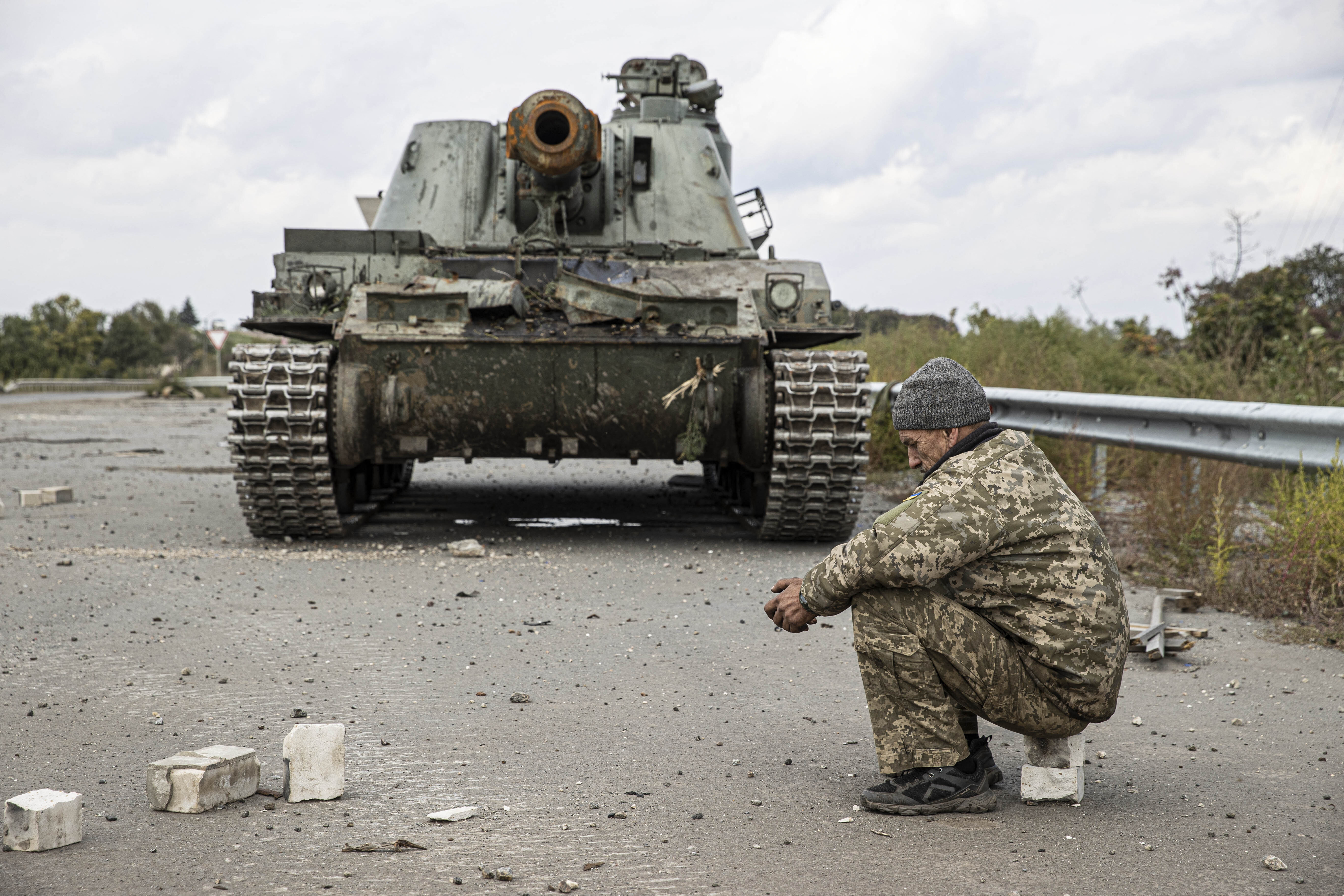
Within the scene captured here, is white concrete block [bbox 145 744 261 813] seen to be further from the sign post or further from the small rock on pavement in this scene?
the sign post

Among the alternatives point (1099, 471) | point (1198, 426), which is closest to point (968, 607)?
point (1198, 426)

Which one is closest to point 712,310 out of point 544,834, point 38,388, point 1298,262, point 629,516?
point 629,516

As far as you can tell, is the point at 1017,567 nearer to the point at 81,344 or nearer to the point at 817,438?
the point at 817,438

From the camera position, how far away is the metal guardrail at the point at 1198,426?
20.2 ft

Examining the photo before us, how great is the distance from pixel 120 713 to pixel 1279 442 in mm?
5164

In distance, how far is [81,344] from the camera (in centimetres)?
5503

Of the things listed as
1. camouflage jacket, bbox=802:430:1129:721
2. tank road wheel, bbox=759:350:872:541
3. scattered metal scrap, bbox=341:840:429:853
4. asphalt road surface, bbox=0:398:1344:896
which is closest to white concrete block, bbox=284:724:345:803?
asphalt road surface, bbox=0:398:1344:896

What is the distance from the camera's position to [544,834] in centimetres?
329

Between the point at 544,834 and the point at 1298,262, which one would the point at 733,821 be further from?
the point at 1298,262

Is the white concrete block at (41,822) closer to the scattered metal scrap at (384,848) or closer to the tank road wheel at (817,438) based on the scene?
the scattered metal scrap at (384,848)

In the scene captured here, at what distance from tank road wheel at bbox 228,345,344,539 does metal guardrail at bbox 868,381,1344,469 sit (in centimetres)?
328

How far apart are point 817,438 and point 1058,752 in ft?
14.5

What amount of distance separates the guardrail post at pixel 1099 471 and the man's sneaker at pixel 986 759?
15.6 feet

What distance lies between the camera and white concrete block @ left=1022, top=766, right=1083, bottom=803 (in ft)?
11.7
